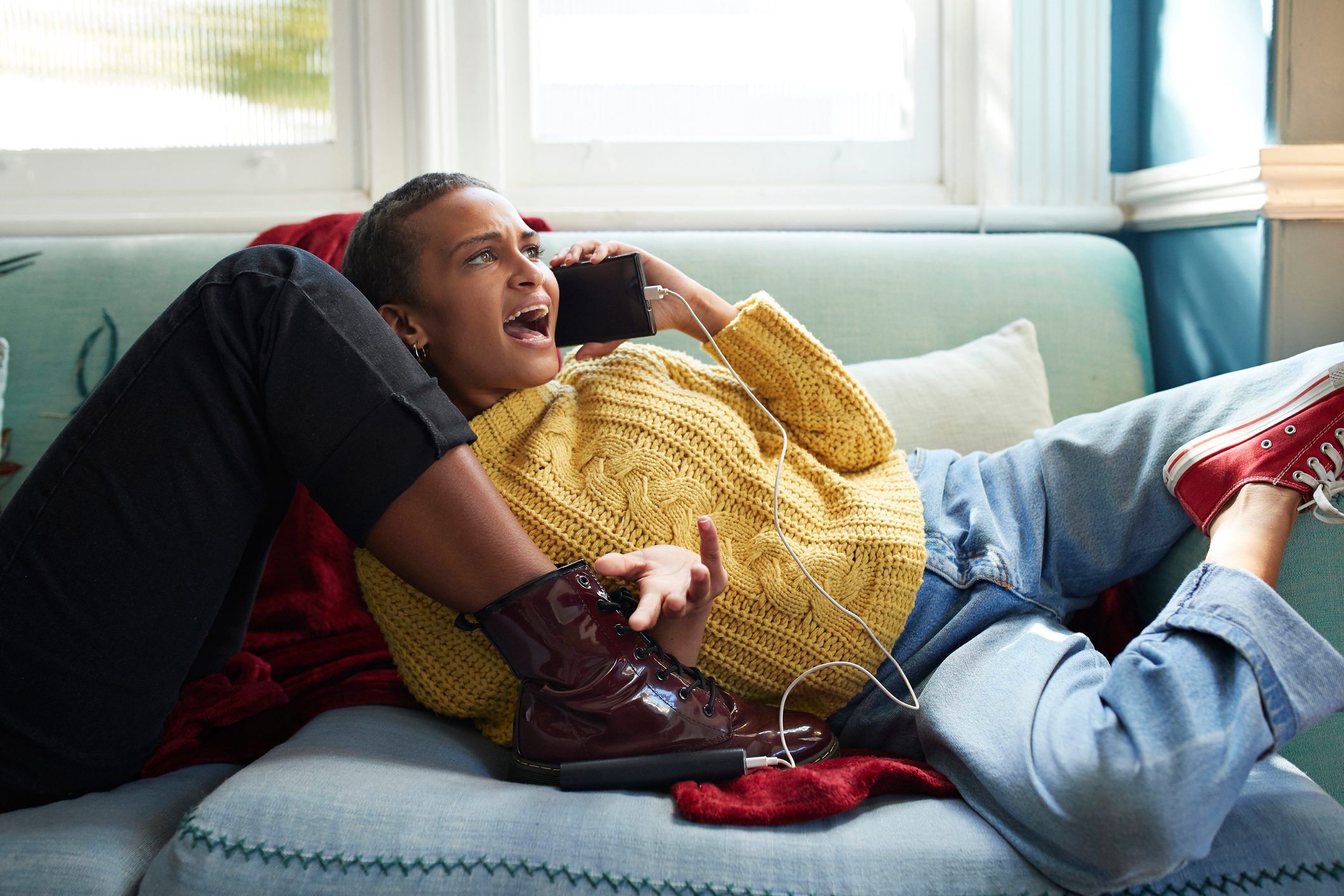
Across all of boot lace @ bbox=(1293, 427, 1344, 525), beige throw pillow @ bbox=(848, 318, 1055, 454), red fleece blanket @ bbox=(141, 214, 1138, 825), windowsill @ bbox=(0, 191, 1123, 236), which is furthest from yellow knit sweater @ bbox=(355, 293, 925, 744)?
windowsill @ bbox=(0, 191, 1123, 236)

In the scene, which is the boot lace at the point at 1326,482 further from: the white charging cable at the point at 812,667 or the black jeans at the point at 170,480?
the black jeans at the point at 170,480

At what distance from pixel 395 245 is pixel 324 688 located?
495 millimetres

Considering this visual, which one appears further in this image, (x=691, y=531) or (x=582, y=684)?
(x=691, y=531)

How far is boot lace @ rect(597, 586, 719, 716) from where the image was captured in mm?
856

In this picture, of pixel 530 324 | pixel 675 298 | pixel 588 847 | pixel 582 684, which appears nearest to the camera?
pixel 588 847

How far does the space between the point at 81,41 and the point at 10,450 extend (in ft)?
3.09

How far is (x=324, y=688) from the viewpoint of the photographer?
3.40ft

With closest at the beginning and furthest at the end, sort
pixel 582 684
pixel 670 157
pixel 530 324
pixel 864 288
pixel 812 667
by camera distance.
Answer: pixel 582 684
pixel 812 667
pixel 530 324
pixel 864 288
pixel 670 157

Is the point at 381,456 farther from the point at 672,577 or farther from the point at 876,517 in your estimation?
the point at 876,517

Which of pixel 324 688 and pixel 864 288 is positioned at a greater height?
pixel 864 288

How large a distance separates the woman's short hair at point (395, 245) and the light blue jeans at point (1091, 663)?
651 millimetres

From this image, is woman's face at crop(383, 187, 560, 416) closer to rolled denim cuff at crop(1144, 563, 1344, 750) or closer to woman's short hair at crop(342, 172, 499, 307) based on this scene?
woman's short hair at crop(342, 172, 499, 307)

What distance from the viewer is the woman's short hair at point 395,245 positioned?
1.03m

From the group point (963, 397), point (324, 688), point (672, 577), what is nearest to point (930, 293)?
point (963, 397)
